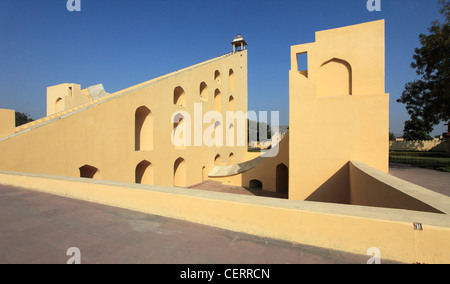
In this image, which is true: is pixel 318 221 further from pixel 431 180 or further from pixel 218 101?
pixel 218 101

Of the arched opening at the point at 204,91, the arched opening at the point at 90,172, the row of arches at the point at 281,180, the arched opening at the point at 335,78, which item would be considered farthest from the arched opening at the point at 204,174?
the arched opening at the point at 335,78

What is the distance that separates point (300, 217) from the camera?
2057mm

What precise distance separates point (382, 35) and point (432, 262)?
772 centimetres

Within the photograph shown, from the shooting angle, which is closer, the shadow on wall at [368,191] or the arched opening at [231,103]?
the shadow on wall at [368,191]

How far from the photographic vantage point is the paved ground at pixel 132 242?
1807mm

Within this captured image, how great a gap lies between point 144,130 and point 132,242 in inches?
383

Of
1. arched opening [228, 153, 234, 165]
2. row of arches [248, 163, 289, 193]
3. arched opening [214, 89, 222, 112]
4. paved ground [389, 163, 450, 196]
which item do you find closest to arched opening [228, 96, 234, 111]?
arched opening [214, 89, 222, 112]

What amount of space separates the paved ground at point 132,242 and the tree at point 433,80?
11467mm

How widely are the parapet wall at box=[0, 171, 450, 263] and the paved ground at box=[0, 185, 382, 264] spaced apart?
3.8 inches

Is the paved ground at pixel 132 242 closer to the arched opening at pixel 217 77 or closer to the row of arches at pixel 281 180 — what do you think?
the row of arches at pixel 281 180

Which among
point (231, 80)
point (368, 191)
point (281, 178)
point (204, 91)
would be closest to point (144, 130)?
point (204, 91)

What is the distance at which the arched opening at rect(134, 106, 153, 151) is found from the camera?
36.0 feet

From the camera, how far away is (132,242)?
2.10m

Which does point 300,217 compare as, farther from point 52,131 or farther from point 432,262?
point 52,131
